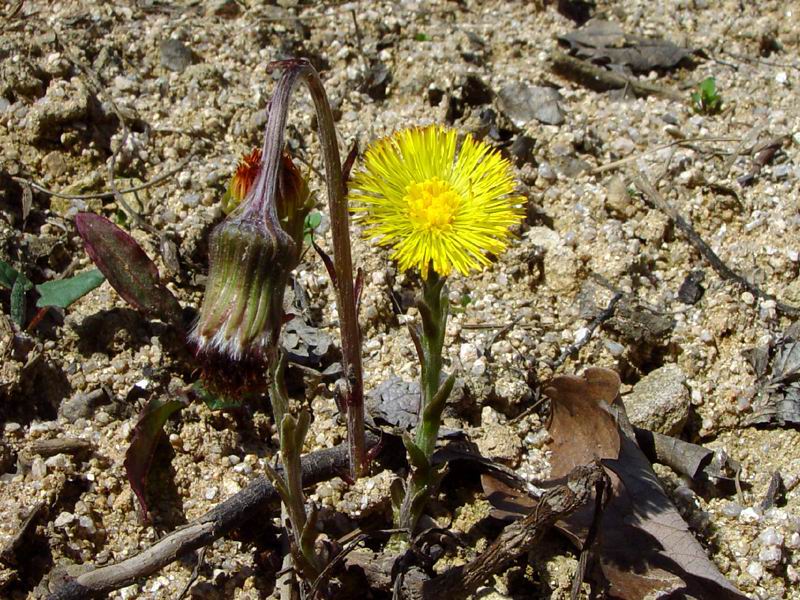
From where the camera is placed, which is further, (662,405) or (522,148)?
(522,148)

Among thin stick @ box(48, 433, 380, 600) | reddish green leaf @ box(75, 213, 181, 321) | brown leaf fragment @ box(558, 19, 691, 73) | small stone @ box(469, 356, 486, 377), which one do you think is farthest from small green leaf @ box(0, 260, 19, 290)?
brown leaf fragment @ box(558, 19, 691, 73)

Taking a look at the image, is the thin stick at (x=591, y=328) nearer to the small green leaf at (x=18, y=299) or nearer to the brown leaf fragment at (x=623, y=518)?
the brown leaf fragment at (x=623, y=518)

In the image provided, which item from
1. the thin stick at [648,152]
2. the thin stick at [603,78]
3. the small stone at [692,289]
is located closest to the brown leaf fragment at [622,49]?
the thin stick at [603,78]

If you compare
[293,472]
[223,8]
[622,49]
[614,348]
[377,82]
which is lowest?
[614,348]

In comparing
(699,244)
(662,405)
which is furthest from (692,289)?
(662,405)

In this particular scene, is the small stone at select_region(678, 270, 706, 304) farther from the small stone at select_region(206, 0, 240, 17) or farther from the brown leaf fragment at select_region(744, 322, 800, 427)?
the small stone at select_region(206, 0, 240, 17)

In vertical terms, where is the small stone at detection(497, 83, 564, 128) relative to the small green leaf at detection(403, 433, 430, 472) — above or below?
above

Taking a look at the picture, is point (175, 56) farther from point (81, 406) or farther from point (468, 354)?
point (468, 354)
